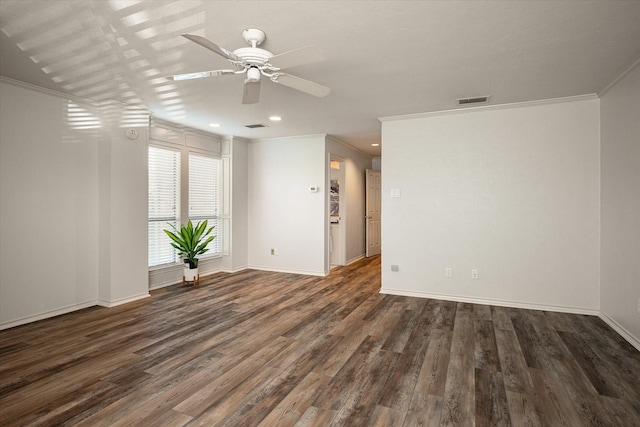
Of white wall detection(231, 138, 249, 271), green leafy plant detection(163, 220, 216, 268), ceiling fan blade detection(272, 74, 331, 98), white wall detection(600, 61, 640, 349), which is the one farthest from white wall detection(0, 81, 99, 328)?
white wall detection(600, 61, 640, 349)

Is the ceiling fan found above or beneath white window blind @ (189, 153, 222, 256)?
above

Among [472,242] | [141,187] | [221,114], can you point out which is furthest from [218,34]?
[472,242]

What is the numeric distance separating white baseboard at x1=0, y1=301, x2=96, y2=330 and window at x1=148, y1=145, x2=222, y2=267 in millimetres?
1083

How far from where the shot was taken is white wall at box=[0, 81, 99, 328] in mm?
3477

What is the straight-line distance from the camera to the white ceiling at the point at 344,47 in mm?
2180

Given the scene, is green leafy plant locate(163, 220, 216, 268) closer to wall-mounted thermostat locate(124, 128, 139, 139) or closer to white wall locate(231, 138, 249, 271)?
white wall locate(231, 138, 249, 271)

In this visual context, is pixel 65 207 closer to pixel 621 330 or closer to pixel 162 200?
pixel 162 200

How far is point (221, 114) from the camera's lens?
15.4 ft

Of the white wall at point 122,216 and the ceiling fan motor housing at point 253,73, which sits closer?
the ceiling fan motor housing at point 253,73

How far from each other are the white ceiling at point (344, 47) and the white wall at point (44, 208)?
16.4 inches

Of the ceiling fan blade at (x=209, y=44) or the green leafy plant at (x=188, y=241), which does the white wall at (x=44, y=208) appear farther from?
the ceiling fan blade at (x=209, y=44)

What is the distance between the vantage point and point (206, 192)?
6.11m

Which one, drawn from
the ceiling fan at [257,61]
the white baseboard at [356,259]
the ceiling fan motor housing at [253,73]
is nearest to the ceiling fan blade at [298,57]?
the ceiling fan at [257,61]

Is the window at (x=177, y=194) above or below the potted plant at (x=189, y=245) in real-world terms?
above
